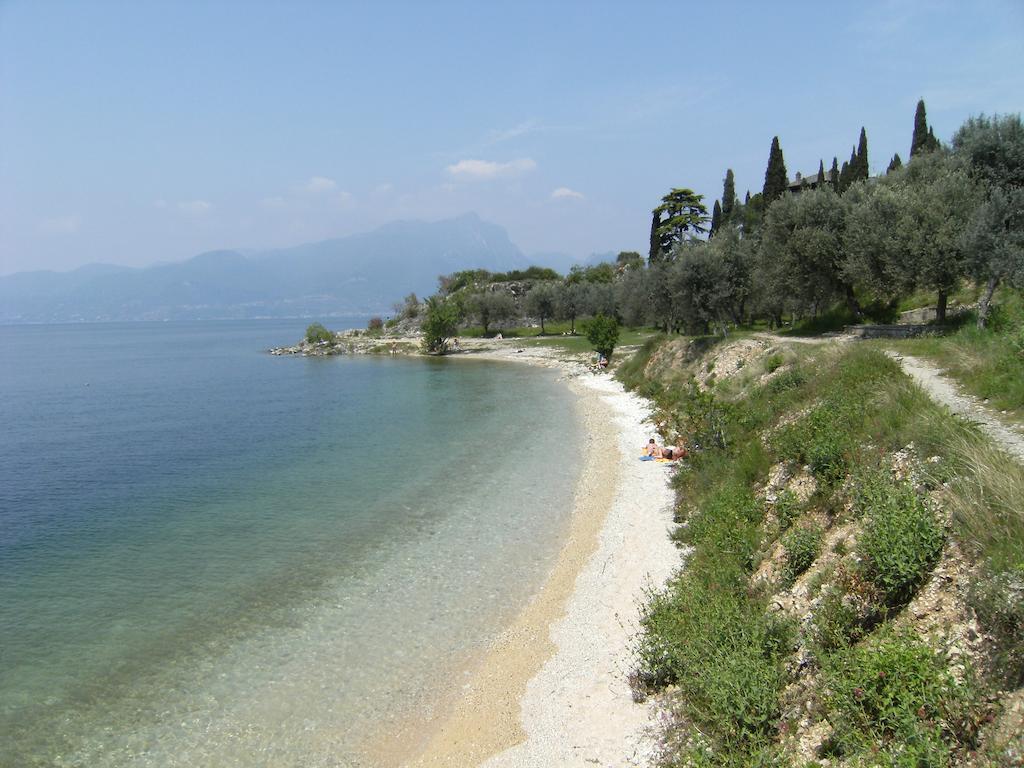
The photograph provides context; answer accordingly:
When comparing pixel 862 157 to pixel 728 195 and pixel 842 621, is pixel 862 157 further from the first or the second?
pixel 842 621

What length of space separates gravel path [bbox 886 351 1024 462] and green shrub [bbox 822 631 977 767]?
19.7ft

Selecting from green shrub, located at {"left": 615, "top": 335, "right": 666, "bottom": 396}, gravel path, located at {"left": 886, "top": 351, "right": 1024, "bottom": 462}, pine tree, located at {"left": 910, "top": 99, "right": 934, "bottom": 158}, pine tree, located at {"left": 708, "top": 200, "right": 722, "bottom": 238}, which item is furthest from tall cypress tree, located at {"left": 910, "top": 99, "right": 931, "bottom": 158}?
gravel path, located at {"left": 886, "top": 351, "right": 1024, "bottom": 462}

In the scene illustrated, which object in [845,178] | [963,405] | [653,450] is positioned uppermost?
[845,178]

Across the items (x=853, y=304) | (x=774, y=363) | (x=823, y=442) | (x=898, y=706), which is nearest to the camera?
(x=898, y=706)

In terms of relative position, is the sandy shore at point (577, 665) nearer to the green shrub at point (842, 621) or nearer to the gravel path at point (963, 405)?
the green shrub at point (842, 621)

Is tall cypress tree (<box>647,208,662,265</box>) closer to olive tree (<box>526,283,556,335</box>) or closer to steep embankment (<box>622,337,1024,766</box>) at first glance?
olive tree (<box>526,283,556,335</box>)

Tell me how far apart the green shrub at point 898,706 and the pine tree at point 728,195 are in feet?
336

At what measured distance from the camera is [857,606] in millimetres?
10430

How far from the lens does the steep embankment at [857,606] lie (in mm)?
7871

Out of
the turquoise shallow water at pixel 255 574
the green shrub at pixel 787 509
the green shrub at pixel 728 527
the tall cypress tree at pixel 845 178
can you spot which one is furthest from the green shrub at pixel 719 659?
the tall cypress tree at pixel 845 178

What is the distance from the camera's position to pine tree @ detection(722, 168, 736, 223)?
341ft

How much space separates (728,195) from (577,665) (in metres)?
108

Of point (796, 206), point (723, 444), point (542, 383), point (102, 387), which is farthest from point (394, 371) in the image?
point (723, 444)

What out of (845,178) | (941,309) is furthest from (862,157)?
(941,309)
